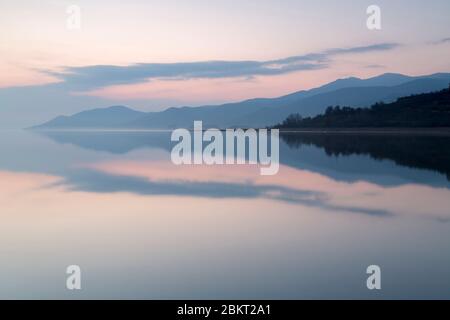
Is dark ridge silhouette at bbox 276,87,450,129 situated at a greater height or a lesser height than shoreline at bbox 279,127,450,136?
greater

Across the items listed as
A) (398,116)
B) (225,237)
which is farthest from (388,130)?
(225,237)

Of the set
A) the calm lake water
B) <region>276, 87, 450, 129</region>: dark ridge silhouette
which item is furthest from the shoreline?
the calm lake water

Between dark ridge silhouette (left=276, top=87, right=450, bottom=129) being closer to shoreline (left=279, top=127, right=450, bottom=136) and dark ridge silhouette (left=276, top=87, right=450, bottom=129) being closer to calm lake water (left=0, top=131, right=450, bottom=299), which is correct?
shoreline (left=279, top=127, right=450, bottom=136)

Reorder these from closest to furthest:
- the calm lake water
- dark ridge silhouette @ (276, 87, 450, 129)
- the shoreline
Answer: the calm lake water → the shoreline → dark ridge silhouette @ (276, 87, 450, 129)

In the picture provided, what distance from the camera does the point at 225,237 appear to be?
7758mm

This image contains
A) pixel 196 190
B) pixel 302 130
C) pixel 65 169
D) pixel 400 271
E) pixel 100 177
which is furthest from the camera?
pixel 302 130

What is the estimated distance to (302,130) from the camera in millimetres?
95125

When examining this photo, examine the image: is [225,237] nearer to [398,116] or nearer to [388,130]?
[388,130]

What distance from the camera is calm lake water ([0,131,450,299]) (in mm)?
5629

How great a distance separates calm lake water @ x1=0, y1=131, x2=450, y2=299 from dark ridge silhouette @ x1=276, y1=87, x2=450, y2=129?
61538 millimetres

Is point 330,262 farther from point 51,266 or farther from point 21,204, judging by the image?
point 21,204

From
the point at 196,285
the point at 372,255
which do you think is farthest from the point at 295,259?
the point at 196,285

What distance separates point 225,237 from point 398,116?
82.1 m

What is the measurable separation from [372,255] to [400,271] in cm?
67
